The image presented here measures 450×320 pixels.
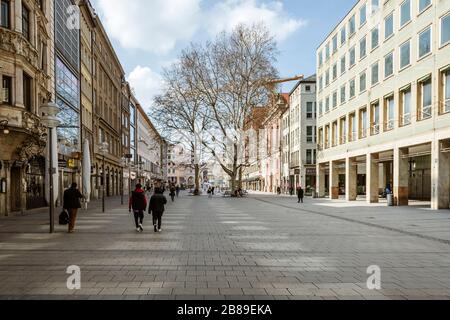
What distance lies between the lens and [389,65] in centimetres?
3058

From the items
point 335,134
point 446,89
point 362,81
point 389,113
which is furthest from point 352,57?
point 446,89

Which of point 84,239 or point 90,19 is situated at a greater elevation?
point 90,19

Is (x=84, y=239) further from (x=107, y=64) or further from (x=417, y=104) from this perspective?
(x=107, y=64)

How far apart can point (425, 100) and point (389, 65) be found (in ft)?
19.1

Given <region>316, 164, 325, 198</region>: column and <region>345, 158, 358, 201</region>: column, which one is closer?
<region>345, 158, 358, 201</region>: column

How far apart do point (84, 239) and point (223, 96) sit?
38.9m

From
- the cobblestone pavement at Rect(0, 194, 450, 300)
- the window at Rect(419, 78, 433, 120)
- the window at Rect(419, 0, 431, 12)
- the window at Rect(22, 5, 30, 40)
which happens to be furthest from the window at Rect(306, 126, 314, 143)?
the cobblestone pavement at Rect(0, 194, 450, 300)

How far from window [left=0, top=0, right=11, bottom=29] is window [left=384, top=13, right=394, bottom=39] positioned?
1004 inches

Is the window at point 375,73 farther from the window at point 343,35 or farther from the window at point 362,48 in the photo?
the window at point 343,35

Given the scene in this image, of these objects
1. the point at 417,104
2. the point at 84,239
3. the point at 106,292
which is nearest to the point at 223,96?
the point at 417,104

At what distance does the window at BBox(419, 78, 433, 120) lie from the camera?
993 inches

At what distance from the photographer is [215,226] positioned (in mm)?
15719

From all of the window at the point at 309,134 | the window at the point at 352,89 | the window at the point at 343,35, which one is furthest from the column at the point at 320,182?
the window at the point at 309,134

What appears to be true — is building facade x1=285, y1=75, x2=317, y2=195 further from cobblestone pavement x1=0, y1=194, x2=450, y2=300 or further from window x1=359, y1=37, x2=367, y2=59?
cobblestone pavement x1=0, y1=194, x2=450, y2=300
